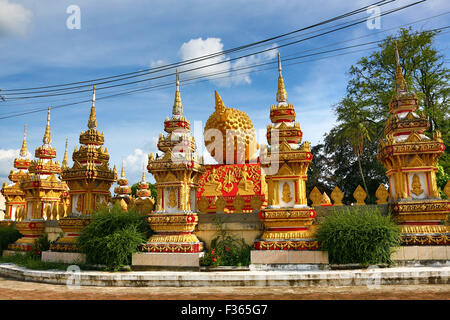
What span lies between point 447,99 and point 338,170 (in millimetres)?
10150

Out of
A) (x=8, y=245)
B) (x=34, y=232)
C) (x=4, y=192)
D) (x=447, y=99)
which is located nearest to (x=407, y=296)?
(x=34, y=232)

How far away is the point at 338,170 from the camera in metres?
29.7

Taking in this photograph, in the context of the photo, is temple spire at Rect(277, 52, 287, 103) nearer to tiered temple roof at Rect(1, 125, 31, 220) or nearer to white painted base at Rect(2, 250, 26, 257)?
white painted base at Rect(2, 250, 26, 257)

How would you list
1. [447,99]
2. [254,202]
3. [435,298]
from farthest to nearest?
[447,99], [254,202], [435,298]

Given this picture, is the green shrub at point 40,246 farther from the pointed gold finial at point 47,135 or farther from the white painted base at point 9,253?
the pointed gold finial at point 47,135

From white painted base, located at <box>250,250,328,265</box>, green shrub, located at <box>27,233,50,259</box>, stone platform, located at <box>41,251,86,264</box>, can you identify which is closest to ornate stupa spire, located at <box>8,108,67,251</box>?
green shrub, located at <box>27,233,50,259</box>

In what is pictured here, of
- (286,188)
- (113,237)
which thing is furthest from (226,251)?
(113,237)

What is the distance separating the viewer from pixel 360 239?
934 cm

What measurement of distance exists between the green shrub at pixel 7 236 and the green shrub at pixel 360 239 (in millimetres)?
14946

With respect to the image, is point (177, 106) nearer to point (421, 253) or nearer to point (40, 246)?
point (40, 246)

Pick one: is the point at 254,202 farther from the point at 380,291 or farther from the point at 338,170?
the point at 338,170

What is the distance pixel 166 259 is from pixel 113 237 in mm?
1821

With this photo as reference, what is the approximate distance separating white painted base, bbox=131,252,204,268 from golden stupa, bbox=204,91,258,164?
6458 mm

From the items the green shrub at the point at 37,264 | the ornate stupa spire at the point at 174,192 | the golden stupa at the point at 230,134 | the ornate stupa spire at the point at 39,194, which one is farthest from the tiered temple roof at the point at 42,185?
the golden stupa at the point at 230,134
